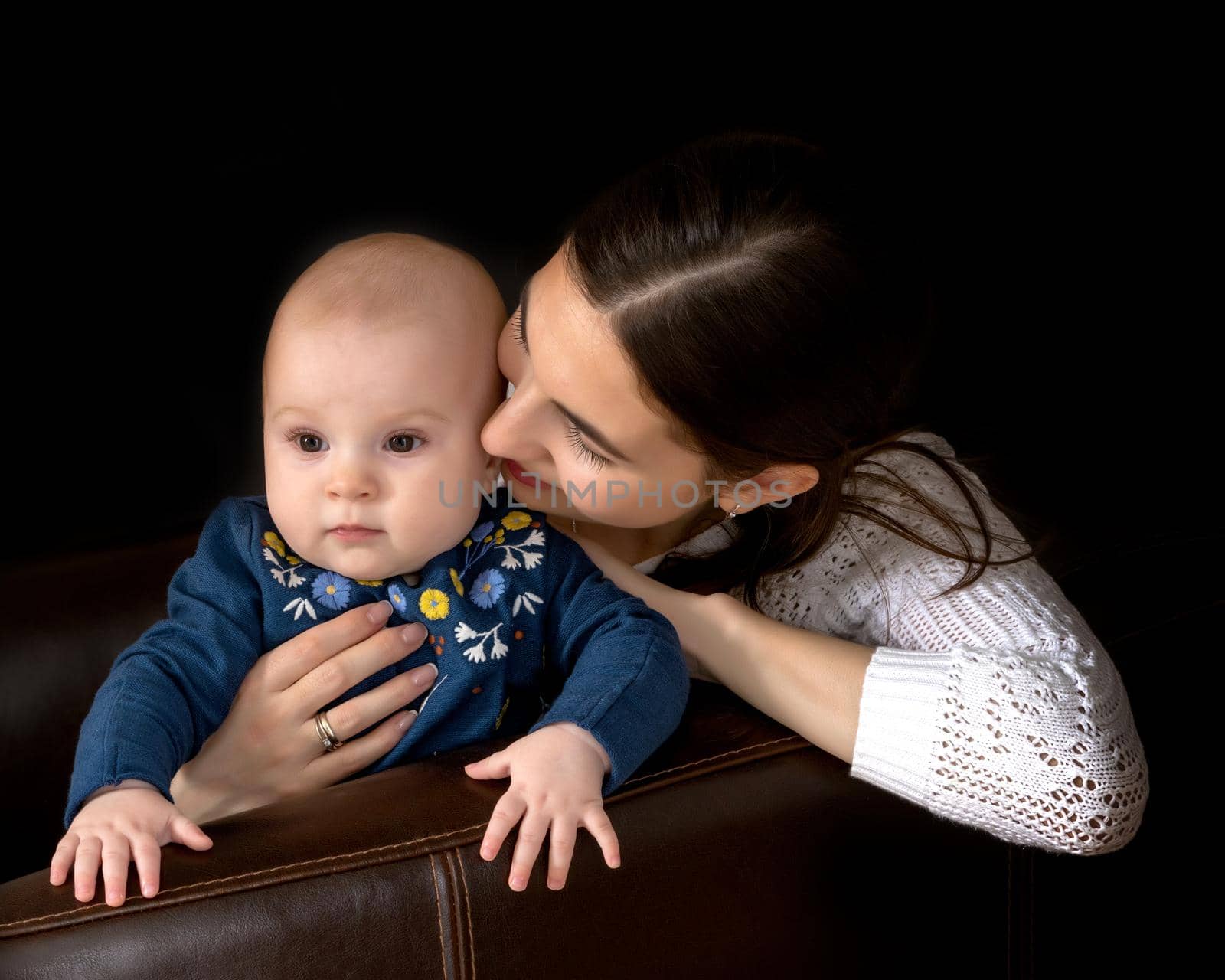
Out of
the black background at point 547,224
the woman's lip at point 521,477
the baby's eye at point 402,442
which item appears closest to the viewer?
the baby's eye at point 402,442

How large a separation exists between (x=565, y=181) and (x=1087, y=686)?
50.8 inches

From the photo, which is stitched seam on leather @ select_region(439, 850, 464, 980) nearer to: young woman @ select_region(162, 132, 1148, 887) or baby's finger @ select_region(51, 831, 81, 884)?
young woman @ select_region(162, 132, 1148, 887)

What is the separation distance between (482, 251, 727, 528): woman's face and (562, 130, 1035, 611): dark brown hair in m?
0.02

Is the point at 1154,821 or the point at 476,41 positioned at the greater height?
the point at 476,41

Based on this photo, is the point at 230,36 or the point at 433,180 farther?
the point at 433,180

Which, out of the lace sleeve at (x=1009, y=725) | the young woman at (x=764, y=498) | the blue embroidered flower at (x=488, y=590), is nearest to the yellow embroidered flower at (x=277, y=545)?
the young woman at (x=764, y=498)

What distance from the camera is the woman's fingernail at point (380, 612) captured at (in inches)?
51.8

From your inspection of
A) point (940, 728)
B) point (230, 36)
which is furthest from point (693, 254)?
point (230, 36)

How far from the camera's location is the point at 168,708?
3.90ft

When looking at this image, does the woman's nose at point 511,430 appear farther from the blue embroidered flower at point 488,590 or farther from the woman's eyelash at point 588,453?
the blue embroidered flower at point 488,590

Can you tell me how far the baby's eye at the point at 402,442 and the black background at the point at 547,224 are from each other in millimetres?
593

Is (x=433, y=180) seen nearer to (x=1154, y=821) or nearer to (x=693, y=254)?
(x=693, y=254)

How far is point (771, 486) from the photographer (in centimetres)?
139

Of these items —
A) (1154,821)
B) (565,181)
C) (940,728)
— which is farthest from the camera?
(565,181)
